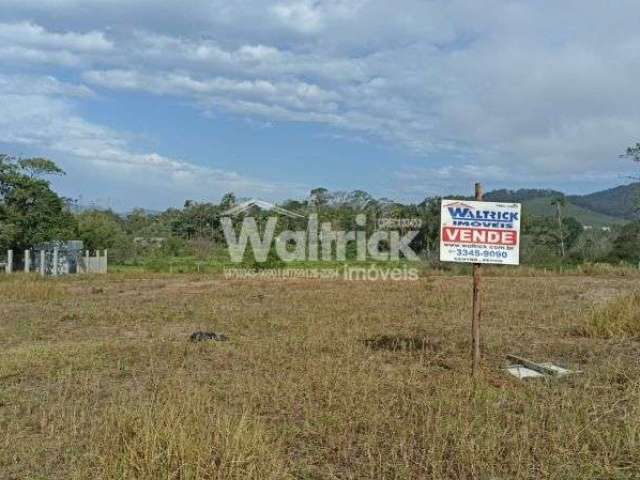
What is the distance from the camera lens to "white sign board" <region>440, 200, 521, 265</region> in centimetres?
638

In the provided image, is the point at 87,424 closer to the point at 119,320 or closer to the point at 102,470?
the point at 102,470

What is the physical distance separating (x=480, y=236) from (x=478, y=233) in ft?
0.13

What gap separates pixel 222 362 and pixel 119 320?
5.15 meters

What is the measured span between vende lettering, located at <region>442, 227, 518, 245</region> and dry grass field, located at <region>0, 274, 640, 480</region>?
56.7 inches

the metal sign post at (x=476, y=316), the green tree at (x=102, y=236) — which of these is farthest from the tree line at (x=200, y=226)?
the metal sign post at (x=476, y=316)

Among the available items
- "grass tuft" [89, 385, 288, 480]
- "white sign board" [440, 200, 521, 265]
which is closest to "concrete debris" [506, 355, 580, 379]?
"white sign board" [440, 200, 521, 265]

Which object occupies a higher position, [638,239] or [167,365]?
[638,239]

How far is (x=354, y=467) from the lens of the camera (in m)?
3.94

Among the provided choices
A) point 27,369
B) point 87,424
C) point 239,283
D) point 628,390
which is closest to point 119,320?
point 27,369

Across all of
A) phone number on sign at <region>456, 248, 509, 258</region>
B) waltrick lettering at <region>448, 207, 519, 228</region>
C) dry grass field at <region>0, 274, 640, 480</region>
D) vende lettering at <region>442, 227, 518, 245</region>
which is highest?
waltrick lettering at <region>448, 207, 519, 228</region>

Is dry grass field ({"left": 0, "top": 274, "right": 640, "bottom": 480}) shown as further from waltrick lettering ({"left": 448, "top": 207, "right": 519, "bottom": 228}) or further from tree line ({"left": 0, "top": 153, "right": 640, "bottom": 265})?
tree line ({"left": 0, "top": 153, "right": 640, "bottom": 265})

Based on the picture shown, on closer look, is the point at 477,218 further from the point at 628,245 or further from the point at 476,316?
the point at 628,245

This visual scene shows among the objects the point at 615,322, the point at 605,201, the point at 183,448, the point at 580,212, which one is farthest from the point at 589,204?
the point at 183,448

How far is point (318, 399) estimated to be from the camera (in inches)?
217
